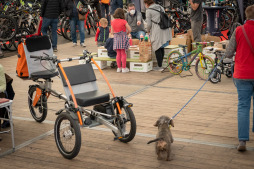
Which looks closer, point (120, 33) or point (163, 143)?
point (163, 143)

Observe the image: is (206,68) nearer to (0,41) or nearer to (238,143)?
(238,143)

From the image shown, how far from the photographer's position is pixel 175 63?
9727 mm

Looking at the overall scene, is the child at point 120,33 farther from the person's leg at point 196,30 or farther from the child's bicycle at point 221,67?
the child's bicycle at point 221,67

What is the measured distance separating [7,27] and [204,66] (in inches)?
284

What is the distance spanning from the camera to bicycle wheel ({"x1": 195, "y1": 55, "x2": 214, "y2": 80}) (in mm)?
9117

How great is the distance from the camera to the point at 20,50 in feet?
21.4

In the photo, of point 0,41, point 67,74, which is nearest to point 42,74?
point 67,74

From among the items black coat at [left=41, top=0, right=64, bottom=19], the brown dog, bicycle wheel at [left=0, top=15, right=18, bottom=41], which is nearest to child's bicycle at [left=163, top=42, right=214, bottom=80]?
the brown dog

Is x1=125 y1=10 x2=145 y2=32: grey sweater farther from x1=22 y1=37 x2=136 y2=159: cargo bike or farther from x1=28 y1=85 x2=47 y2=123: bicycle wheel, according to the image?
x1=22 y1=37 x2=136 y2=159: cargo bike

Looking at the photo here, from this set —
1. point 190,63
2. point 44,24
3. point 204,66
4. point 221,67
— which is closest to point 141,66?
point 190,63

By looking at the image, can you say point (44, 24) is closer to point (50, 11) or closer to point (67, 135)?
point (50, 11)

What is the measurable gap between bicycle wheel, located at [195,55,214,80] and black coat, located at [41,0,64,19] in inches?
224

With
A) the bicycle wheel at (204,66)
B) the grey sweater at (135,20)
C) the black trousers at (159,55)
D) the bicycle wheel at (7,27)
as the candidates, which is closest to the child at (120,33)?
the black trousers at (159,55)

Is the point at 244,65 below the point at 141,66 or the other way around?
the other way around
